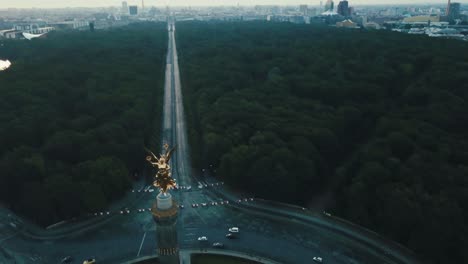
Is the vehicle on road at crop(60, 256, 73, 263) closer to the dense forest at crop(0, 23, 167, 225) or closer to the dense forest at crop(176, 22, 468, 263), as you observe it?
the dense forest at crop(0, 23, 167, 225)

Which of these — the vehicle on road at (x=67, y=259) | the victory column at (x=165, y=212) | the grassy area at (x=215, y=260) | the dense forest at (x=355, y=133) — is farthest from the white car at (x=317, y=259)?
the vehicle on road at (x=67, y=259)

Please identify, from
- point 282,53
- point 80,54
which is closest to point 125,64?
point 80,54

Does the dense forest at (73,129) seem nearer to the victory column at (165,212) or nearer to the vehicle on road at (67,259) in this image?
the vehicle on road at (67,259)

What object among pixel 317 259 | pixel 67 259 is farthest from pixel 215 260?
pixel 67 259

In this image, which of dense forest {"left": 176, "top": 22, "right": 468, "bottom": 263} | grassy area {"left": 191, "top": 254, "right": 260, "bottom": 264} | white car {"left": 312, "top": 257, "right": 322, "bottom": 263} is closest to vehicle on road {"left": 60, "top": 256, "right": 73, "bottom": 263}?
grassy area {"left": 191, "top": 254, "right": 260, "bottom": 264}

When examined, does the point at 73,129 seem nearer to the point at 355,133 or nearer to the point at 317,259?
the point at 317,259
